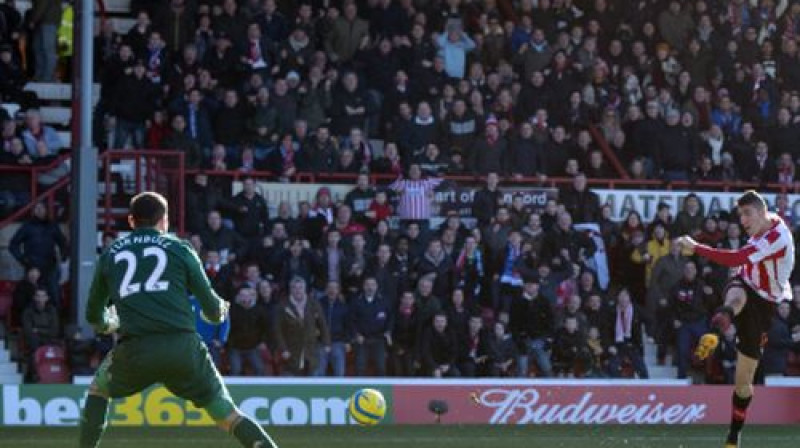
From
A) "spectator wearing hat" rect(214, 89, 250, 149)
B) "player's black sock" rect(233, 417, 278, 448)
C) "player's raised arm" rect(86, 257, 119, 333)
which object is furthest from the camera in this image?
"spectator wearing hat" rect(214, 89, 250, 149)

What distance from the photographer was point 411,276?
21375 mm

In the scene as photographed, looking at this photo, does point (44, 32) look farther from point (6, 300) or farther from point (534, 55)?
point (534, 55)

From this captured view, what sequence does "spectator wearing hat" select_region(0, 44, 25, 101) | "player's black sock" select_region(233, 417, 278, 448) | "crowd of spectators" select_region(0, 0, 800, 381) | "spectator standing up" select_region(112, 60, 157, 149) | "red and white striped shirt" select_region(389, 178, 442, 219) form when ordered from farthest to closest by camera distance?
"spectator wearing hat" select_region(0, 44, 25, 101) < "red and white striped shirt" select_region(389, 178, 442, 219) < "spectator standing up" select_region(112, 60, 157, 149) < "crowd of spectators" select_region(0, 0, 800, 381) < "player's black sock" select_region(233, 417, 278, 448)

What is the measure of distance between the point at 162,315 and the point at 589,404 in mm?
9744

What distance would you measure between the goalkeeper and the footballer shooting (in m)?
5.07

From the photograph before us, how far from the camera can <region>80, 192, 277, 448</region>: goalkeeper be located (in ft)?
32.4

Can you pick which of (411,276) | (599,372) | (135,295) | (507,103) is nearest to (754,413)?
(599,372)

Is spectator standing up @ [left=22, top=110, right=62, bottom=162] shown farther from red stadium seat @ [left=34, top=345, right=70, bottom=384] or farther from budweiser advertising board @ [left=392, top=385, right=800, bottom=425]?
budweiser advertising board @ [left=392, top=385, right=800, bottom=425]

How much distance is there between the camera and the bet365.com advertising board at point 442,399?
17.4 metres

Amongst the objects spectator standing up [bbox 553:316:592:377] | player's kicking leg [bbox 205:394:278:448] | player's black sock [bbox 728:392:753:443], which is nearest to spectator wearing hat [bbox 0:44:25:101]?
spectator standing up [bbox 553:316:592:377]

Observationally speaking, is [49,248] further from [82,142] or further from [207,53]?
[207,53]

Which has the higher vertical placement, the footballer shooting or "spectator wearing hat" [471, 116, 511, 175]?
"spectator wearing hat" [471, 116, 511, 175]

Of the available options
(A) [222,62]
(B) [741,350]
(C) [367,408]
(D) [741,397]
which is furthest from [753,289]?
(A) [222,62]

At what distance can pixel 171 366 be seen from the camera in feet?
32.4
